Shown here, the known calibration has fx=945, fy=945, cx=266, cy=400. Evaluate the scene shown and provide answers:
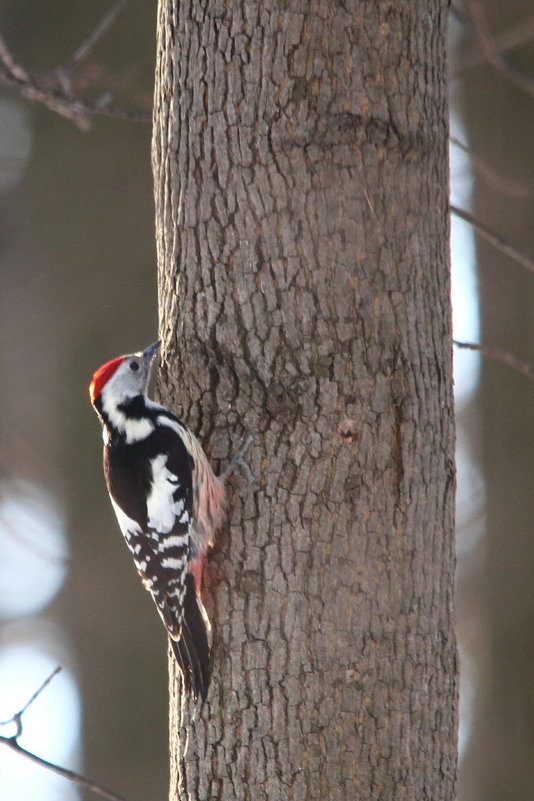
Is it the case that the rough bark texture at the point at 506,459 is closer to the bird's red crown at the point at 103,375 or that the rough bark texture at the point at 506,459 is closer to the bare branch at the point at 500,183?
the bare branch at the point at 500,183

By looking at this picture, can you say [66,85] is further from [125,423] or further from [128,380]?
[125,423]

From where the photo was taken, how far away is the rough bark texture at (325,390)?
2.55 m

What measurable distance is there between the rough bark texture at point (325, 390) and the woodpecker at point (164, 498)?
14 cm

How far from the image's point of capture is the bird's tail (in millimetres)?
2697

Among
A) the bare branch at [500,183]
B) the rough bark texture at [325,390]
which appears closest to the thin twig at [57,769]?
the rough bark texture at [325,390]

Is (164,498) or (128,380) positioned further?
(128,380)

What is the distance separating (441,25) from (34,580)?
4812 millimetres

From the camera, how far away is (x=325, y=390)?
2.64 metres

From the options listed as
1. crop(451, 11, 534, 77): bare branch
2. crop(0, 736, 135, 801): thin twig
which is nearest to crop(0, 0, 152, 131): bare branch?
crop(451, 11, 534, 77): bare branch

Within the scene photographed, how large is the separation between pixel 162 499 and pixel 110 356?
2707 mm

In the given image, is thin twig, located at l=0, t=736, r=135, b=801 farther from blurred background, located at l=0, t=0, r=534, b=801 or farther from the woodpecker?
blurred background, located at l=0, t=0, r=534, b=801

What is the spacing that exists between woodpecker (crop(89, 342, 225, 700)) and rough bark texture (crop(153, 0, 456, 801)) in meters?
0.14

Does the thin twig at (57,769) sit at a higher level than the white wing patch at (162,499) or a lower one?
lower

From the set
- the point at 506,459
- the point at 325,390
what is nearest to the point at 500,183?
the point at 506,459
